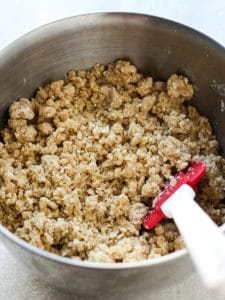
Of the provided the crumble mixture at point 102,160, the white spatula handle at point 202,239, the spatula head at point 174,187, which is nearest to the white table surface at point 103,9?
the crumble mixture at point 102,160

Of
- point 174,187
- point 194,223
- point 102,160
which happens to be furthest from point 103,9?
point 194,223

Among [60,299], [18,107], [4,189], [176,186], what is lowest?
[60,299]

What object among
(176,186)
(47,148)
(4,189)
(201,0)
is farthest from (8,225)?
(201,0)

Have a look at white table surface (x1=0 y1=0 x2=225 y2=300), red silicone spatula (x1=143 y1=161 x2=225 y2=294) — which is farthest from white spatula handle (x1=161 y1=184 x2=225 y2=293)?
white table surface (x1=0 y1=0 x2=225 y2=300)

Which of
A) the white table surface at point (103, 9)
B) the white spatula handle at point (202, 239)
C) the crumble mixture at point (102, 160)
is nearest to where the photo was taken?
the white spatula handle at point (202, 239)

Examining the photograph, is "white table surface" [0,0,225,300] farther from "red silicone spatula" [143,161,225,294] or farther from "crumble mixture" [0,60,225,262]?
"red silicone spatula" [143,161,225,294]

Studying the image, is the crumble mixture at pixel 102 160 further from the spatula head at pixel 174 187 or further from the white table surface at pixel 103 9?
the white table surface at pixel 103 9

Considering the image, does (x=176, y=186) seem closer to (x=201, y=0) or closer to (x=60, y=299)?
(x=60, y=299)
